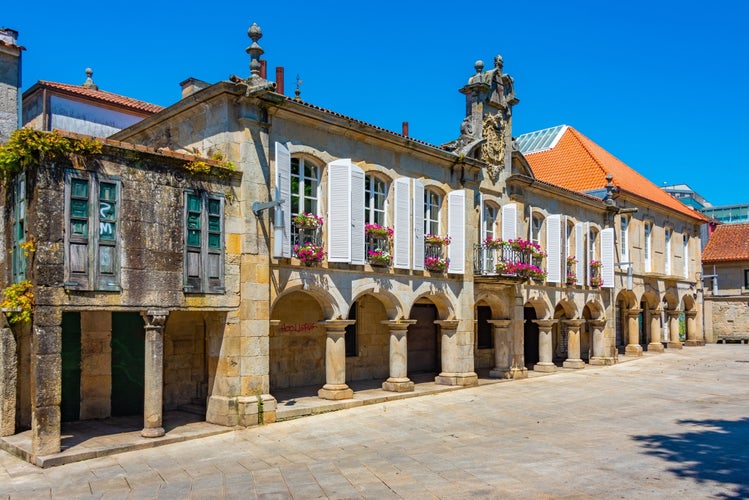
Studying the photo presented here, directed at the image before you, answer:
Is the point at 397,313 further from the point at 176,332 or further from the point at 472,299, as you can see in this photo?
the point at 176,332

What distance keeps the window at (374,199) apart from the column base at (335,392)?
3898 millimetres

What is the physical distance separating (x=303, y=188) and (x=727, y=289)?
1266 inches

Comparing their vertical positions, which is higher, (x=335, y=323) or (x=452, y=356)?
(x=335, y=323)

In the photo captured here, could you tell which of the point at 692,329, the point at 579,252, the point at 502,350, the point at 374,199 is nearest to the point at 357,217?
the point at 374,199

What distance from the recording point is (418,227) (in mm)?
17703

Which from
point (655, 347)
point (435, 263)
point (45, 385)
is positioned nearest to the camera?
point (45, 385)

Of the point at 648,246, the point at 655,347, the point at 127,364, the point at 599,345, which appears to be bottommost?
the point at 655,347

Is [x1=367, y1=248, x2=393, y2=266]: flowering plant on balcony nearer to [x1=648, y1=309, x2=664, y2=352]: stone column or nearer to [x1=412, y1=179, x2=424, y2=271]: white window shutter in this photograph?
[x1=412, y1=179, x2=424, y2=271]: white window shutter

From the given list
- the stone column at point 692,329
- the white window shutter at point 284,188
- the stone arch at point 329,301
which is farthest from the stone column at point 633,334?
the white window shutter at point 284,188

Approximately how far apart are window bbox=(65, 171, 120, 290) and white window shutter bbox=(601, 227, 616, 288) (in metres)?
19.0

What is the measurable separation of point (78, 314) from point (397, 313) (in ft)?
23.7

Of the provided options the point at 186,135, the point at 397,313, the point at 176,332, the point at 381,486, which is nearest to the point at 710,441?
the point at 381,486

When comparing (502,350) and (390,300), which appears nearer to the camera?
(390,300)

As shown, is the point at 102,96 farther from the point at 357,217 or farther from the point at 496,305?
the point at 496,305
